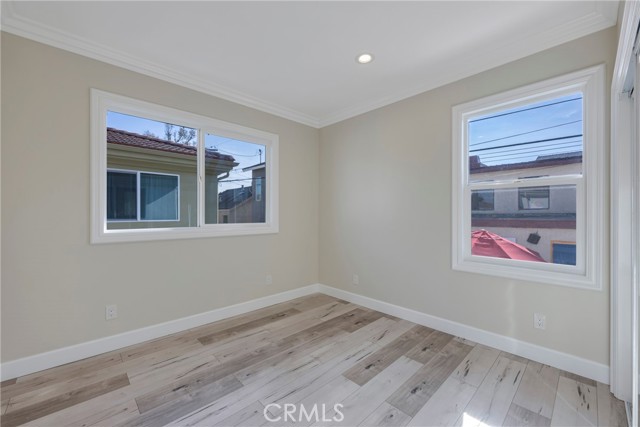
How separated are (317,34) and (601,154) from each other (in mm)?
2286

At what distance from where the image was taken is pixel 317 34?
218 cm

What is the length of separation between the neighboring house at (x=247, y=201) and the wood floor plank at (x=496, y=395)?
113 inches

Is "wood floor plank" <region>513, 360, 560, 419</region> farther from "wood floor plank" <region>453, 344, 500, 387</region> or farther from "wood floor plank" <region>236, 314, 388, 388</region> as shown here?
"wood floor plank" <region>236, 314, 388, 388</region>

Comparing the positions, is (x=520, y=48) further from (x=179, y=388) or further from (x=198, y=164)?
(x=179, y=388)

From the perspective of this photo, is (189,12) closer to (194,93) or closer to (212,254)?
(194,93)

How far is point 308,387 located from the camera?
6.44ft

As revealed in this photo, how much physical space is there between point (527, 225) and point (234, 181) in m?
3.11

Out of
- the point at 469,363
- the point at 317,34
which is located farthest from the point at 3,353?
the point at 469,363

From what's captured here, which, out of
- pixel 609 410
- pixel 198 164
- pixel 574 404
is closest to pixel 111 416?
pixel 198 164

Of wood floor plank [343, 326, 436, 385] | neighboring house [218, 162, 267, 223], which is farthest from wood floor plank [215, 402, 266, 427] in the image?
neighboring house [218, 162, 267, 223]

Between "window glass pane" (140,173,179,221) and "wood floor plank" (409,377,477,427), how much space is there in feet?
9.08

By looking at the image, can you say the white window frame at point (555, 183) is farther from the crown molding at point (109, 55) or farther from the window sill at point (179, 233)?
the crown molding at point (109, 55)

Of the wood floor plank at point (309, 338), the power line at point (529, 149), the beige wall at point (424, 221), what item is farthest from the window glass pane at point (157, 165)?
the power line at point (529, 149)

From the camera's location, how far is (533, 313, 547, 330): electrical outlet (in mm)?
2213
